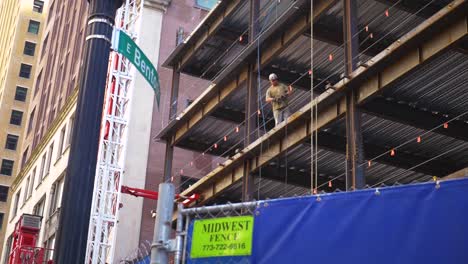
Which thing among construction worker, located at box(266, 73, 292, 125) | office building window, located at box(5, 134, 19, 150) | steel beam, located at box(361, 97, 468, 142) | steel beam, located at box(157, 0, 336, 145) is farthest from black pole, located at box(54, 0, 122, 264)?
office building window, located at box(5, 134, 19, 150)

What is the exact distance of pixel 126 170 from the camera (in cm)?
3612

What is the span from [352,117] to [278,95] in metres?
3.57

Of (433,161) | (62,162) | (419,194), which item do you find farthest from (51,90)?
(419,194)

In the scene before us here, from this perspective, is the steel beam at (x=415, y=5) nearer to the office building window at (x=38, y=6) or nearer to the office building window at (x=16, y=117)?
the office building window at (x=16, y=117)

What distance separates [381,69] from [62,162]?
30.6 metres

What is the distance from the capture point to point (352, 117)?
19484mm

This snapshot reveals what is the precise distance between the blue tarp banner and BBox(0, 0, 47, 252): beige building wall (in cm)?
7274

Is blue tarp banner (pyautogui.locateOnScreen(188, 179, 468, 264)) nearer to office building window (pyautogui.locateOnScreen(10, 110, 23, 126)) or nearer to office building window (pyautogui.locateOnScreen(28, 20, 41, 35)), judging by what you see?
office building window (pyautogui.locateOnScreen(10, 110, 23, 126))

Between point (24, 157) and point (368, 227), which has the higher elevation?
point (24, 157)

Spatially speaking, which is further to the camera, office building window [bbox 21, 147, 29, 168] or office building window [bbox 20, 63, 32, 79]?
office building window [bbox 20, 63, 32, 79]

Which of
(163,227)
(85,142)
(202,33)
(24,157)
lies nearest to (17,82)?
(24,157)

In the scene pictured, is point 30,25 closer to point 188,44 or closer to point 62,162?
point 62,162

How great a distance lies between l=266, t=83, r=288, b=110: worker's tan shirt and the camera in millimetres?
22359

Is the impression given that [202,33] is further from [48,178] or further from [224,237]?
[224,237]
